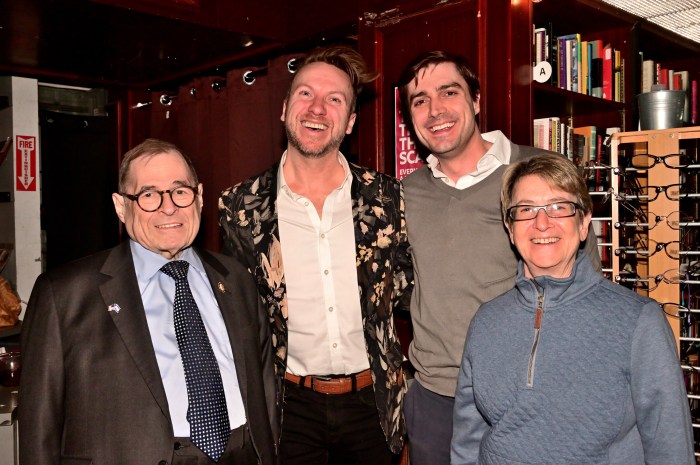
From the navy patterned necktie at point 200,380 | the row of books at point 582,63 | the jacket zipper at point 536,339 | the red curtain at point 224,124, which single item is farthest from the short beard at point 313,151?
the row of books at point 582,63

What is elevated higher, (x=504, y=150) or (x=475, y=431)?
(x=504, y=150)

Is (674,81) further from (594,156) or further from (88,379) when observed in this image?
(88,379)

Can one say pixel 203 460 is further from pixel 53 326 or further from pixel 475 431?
pixel 475 431

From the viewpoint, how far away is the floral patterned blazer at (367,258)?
2076mm

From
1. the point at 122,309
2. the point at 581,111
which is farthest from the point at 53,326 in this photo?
the point at 581,111

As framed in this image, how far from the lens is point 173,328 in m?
1.65

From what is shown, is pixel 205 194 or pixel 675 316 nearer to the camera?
pixel 675 316

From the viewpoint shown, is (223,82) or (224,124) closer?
(224,124)

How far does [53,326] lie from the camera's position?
1.51 metres

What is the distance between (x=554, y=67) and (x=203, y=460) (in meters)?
2.53

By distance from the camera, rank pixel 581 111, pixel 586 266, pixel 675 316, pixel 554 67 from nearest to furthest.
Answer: pixel 586 266, pixel 675 316, pixel 554 67, pixel 581 111

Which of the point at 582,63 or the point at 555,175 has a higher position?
the point at 582,63

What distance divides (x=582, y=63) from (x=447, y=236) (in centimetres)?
187

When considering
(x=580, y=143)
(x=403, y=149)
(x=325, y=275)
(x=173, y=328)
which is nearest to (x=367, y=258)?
(x=325, y=275)
